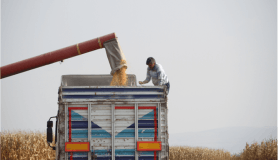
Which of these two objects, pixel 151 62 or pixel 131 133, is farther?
pixel 151 62

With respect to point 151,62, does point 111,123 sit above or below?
below

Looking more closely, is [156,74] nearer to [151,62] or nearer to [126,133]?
[151,62]

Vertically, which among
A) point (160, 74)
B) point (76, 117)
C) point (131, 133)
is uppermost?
point (160, 74)

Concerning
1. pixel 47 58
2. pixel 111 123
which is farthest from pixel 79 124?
pixel 47 58

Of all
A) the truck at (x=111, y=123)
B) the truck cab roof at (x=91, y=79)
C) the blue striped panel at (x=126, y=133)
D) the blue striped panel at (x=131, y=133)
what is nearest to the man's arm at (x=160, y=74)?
the truck cab roof at (x=91, y=79)

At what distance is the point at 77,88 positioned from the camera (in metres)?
7.35

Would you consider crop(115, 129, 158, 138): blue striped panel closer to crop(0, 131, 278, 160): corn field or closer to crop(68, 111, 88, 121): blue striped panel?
crop(68, 111, 88, 121): blue striped panel

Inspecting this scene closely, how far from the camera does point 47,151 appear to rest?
51.8ft

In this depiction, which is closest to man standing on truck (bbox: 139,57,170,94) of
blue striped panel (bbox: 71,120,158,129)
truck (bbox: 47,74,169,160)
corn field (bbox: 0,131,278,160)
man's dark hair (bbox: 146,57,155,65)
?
man's dark hair (bbox: 146,57,155,65)

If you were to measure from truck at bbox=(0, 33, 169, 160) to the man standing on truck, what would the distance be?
88.5 inches

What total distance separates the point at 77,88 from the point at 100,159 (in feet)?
5.83

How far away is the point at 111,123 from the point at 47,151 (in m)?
9.64

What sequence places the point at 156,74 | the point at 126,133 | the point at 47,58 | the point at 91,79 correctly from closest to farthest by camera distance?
1. the point at 126,133
2. the point at 156,74
3. the point at 91,79
4. the point at 47,58

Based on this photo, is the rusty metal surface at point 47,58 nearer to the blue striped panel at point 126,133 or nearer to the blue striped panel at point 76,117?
the blue striped panel at point 76,117
